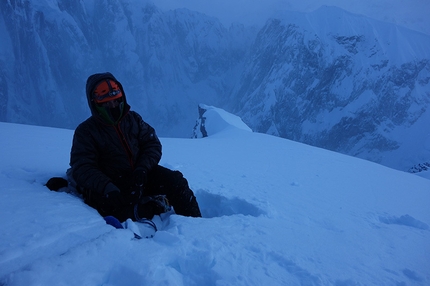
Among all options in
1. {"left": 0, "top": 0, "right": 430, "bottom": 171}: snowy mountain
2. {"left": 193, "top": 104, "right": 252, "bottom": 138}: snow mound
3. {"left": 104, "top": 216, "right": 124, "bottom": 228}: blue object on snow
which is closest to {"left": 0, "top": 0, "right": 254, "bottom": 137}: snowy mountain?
{"left": 0, "top": 0, "right": 430, "bottom": 171}: snowy mountain

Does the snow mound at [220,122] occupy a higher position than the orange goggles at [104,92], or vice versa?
the orange goggles at [104,92]

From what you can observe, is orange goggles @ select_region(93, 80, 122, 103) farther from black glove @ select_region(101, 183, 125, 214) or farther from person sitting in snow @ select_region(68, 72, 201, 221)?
black glove @ select_region(101, 183, 125, 214)

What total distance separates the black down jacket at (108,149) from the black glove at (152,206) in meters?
0.30

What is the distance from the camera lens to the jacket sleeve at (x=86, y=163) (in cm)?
207

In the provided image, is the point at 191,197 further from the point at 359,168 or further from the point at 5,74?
the point at 5,74

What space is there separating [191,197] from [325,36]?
87.8 metres

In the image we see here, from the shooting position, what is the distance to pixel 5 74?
5706cm

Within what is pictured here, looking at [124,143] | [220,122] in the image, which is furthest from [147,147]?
[220,122]

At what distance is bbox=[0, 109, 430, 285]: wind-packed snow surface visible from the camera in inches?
46.1

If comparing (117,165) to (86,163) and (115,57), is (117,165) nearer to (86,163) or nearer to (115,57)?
(86,163)

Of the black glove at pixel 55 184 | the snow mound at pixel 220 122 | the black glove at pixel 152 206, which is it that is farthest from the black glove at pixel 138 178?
the snow mound at pixel 220 122

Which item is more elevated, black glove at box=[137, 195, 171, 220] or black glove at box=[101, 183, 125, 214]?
black glove at box=[101, 183, 125, 214]

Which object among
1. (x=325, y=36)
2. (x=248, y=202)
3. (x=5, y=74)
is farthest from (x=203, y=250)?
(x=325, y=36)

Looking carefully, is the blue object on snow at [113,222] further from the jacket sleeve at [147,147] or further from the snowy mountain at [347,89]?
the snowy mountain at [347,89]
